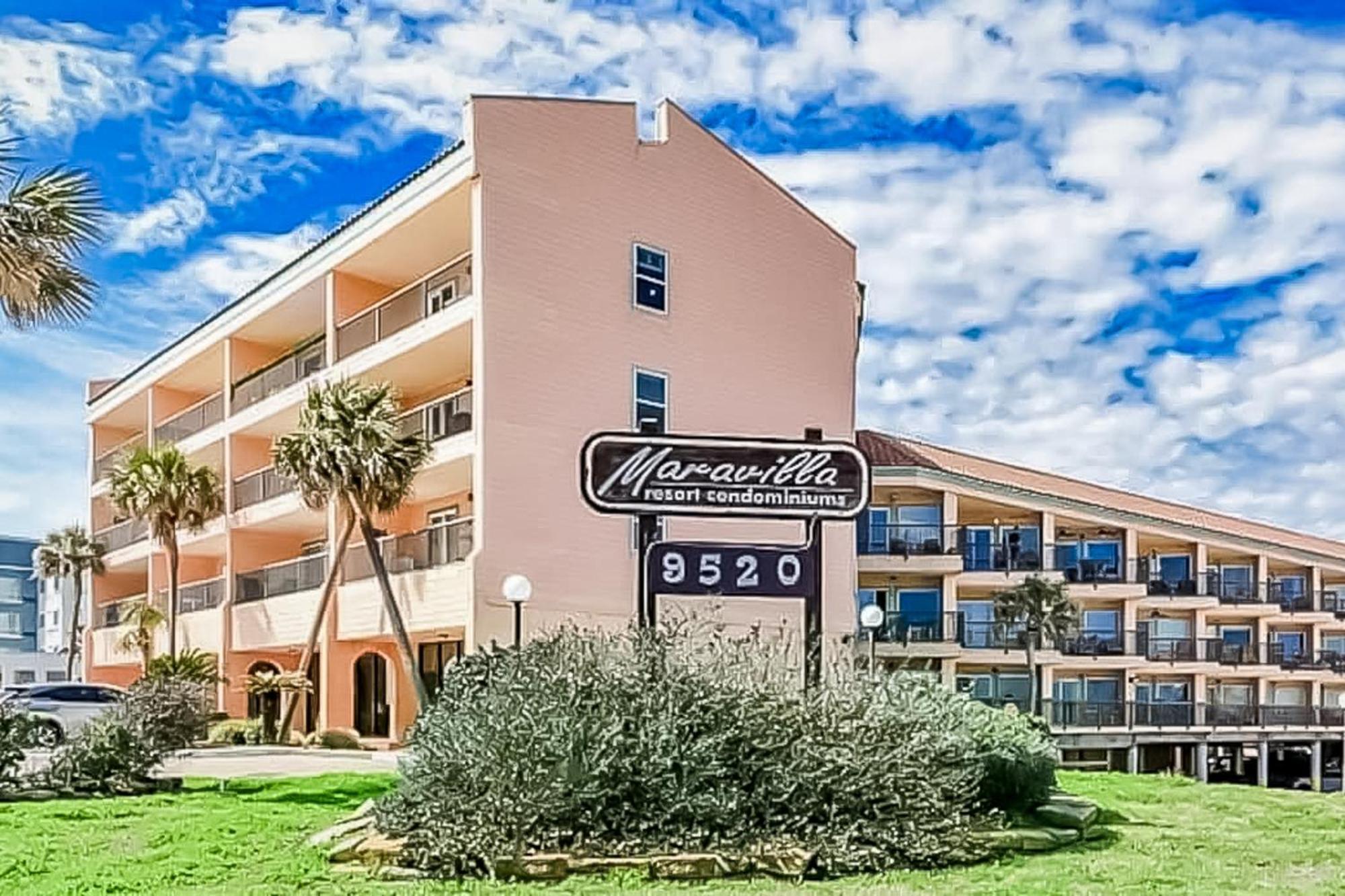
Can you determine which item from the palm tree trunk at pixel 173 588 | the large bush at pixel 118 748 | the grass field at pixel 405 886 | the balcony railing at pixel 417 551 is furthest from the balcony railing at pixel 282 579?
the grass field at pixel 405 886

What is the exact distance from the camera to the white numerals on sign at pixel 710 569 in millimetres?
15195

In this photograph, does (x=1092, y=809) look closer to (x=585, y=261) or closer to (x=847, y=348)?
(x=585, y=261)

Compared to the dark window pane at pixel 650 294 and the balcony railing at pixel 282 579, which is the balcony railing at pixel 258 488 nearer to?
the balcony railing at pixel 282 579

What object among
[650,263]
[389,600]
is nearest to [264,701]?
[389,600]

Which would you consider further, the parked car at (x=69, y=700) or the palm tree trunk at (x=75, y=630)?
the palm tree trunk at (x=75, y=630)

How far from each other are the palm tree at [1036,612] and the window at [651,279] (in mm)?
23408

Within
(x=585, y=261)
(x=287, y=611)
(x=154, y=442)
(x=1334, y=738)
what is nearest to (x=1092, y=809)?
(x=585, y=261)

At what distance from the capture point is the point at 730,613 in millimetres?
31359

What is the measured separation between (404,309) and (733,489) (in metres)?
18.9

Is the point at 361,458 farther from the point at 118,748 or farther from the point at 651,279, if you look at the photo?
the point at 118,748

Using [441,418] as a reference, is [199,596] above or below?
below

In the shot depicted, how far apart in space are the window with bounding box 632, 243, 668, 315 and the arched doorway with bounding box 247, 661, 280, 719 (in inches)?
499

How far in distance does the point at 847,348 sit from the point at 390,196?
1157 centimetres

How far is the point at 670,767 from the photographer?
11.9 metres
